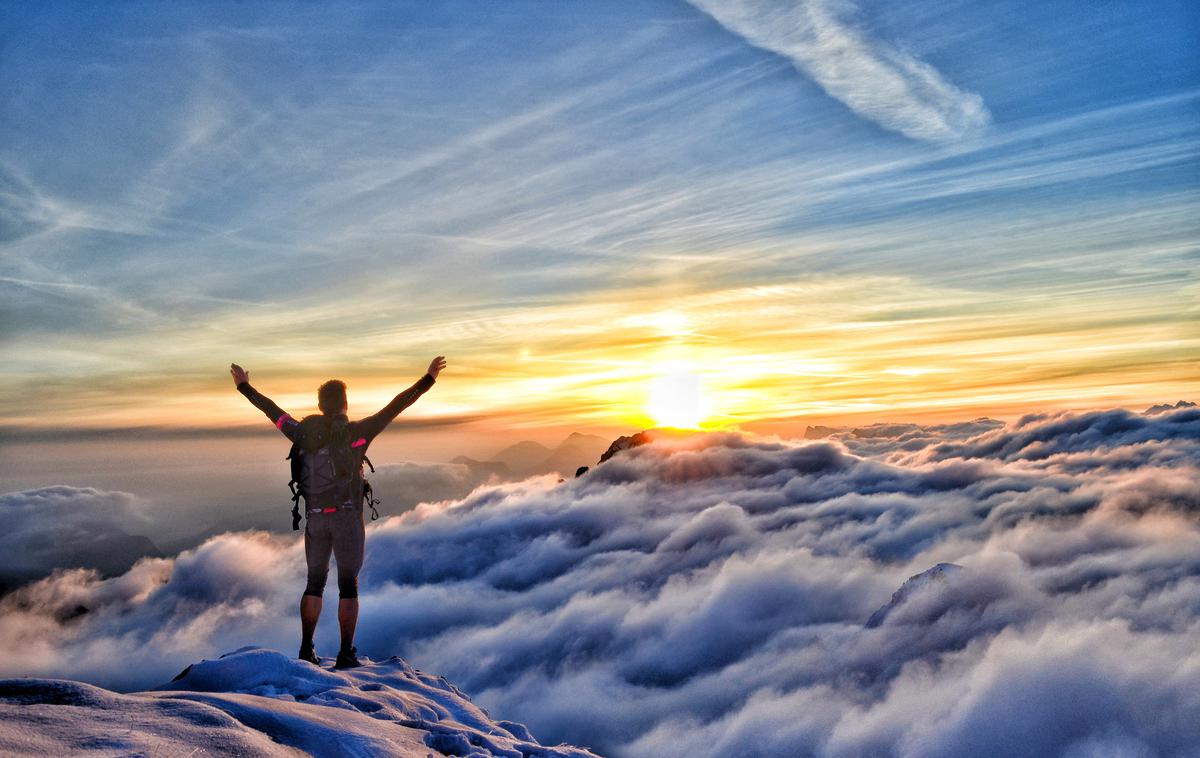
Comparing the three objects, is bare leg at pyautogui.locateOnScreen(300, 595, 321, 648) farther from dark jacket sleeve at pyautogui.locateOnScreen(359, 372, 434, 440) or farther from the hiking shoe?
dark jacket sleeve at pyautogui.locateOnScreen(359, 372, 434, 440)

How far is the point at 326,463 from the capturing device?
30.4ft

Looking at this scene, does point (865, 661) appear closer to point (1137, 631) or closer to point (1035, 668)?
point (1035, 668)

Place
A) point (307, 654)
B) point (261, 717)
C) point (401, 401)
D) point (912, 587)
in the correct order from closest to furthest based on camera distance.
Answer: point (261, 717) < point (401, 401) < point (307, 654) < point (912, 587)

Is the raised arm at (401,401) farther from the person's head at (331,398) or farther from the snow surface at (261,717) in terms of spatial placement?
the snow surface at (261,717)

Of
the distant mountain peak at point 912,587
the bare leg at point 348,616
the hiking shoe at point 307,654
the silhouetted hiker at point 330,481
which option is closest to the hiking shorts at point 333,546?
the silhouetted hiker at point 330,481

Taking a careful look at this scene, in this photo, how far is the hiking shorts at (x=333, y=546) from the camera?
9320 millimetres

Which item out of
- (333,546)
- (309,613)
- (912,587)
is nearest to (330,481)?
(333,546)

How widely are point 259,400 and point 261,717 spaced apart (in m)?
4.87

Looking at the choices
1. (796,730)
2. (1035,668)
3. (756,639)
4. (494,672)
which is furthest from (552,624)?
(1035,668)

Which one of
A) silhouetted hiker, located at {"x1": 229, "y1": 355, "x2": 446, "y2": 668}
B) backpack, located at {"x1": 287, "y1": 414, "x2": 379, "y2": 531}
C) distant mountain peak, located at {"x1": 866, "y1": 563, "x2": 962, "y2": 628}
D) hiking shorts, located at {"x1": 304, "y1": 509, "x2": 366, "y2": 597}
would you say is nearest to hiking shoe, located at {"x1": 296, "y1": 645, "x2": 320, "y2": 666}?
silhouetted hiker, located at {"x1": 229, "y1": 355, "x2": 446, "y2": 668}

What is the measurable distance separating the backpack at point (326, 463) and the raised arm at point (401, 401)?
33cm

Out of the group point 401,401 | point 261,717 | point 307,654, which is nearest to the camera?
point 261,717

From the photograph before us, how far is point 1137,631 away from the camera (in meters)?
147

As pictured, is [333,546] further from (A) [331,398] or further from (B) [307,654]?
(A) [331,398]
